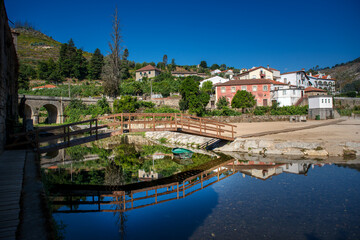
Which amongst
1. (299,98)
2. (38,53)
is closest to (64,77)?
(38,53)

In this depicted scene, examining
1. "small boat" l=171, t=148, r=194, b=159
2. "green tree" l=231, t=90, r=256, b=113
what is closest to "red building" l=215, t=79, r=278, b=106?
"green tree" l=231, t=90, r=256, b=113

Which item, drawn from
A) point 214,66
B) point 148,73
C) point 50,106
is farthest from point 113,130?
point 214,66

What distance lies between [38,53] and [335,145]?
12131 cm

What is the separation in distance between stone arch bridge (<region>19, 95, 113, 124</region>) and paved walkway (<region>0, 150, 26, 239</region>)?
3758 cm

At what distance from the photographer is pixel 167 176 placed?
1343cm

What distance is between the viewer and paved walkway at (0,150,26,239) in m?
3.76

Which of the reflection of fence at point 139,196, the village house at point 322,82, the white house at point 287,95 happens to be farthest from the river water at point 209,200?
the village house at point 322,82

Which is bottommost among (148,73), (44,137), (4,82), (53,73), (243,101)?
(44,137)

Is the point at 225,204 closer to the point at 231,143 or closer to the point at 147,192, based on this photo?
the point at 147,192

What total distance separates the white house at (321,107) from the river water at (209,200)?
26250 mm

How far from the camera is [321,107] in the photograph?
128 feet

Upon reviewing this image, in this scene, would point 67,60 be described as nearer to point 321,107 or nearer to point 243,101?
point 243,101

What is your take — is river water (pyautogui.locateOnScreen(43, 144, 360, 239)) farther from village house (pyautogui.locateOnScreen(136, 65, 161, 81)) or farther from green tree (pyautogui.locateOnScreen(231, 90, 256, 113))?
village house (pyautogui.locateOnScreen(136, 65, 161, 81))

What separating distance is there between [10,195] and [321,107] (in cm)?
4341
